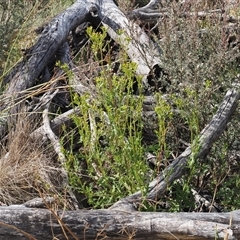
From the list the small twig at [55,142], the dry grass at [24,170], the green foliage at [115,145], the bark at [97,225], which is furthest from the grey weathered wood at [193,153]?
the dry grass at [24,170]

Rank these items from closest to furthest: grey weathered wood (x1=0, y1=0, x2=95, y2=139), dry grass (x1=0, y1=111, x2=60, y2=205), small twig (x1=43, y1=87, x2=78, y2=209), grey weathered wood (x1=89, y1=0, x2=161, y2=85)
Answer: small twig (x1=43, y1=87, x2=78, y2=209) < dry grass (x1=0, y1=111, x2=60, y2=205) < grey weathered wood (x1=0, y1=0, x2=95, y2=139) < grey weathered wood (x1=89, y1=0, x2=161, y2=85)

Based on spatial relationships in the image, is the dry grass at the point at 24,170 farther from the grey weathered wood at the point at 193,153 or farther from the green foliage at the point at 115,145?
the grey weathered wood at the point at 193,153

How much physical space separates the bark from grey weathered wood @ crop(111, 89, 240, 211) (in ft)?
0.80

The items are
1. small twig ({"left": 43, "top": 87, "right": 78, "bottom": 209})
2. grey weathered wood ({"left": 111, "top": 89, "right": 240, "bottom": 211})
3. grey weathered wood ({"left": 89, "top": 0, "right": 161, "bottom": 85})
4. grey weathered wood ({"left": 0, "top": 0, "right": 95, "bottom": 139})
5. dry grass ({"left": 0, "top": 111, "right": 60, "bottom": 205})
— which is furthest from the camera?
grey weathered wood ({"left": 89, "top": 0, "right": 161, "bottom": 85})

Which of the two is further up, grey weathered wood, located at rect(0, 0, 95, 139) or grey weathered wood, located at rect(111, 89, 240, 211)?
grey weathered wood, located at rect(0, 0, 95, 139)

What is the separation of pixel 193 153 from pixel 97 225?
846 millimetres

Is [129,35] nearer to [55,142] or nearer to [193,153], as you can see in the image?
[55,142]

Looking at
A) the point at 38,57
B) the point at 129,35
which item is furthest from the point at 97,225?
the point at 129,35

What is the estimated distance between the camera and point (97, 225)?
10.6 feet

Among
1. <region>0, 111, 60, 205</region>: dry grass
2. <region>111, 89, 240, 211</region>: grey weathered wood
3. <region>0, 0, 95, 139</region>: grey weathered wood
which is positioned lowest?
<region>111, 89, 240, 211</region>: grey weathered wood

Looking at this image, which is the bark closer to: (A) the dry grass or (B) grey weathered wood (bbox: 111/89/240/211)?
(B) grey weathered wood (bbox: 111/89/240/211)

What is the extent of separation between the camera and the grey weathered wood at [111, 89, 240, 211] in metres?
3.58

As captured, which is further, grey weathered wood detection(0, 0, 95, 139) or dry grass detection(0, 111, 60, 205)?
grey weathered wood detection(0, 0, 95, 139)

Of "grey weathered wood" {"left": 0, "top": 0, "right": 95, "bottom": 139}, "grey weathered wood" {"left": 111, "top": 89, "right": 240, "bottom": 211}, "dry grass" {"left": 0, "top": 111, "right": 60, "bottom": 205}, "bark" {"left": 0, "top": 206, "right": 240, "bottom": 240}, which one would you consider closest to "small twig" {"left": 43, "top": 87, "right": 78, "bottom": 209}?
"dry grass" {"left": 0, "top": 111, "right": 60, "bottom": 205}
